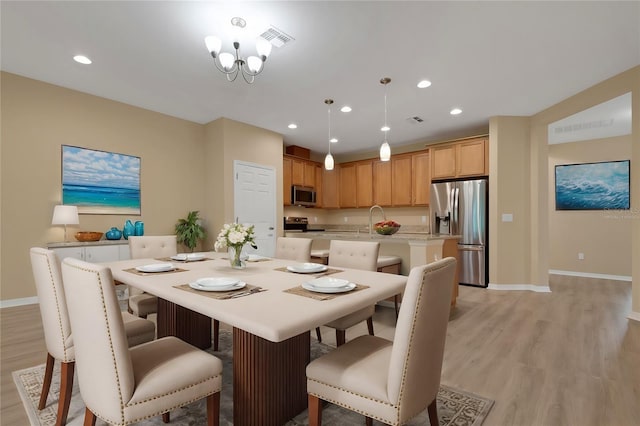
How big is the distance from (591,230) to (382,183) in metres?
3.92

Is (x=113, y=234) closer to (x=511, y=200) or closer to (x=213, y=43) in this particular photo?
(x=213, y=43)

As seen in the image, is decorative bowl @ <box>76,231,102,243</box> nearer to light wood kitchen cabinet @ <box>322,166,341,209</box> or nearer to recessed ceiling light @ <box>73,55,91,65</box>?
recessed ceiling light @ <box>73,55,91,65</box>

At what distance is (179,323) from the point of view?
7.27 ft

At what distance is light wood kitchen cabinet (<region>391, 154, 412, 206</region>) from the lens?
6000 millimetres

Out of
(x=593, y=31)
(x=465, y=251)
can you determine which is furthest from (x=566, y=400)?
(x=465, y=251)

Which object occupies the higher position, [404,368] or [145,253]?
[145,253]

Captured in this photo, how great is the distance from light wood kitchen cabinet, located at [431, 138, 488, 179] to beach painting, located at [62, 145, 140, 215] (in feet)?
16.0

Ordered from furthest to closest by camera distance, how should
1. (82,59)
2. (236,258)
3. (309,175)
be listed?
(309,175)
(82,59)
(236,258)

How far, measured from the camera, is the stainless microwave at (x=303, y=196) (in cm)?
614

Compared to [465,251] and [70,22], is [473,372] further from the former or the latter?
[70,22]

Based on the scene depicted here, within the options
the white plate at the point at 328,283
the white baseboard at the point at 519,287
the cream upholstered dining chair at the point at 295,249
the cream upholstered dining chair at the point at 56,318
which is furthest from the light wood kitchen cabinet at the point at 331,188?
the cream upholstered dining chair at the point at 56,318

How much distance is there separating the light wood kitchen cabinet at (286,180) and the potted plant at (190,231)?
1.82m

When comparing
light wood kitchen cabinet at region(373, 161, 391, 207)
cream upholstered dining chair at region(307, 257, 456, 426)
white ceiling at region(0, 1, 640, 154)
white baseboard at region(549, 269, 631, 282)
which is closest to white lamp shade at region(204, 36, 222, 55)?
white ceiling at region(0, 1, 640, 154)

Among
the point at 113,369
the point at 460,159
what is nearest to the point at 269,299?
the point at 113,369
